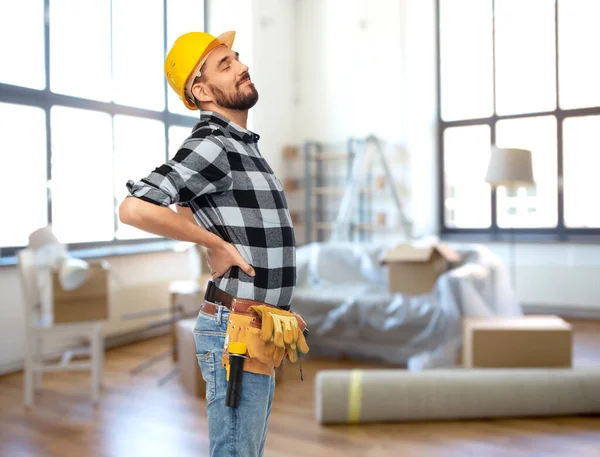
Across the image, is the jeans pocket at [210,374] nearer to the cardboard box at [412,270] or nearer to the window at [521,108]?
the cardboard box at [412,270]

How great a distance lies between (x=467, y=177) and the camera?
570 cm

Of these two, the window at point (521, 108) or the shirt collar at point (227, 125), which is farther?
the window at point (521, 108)

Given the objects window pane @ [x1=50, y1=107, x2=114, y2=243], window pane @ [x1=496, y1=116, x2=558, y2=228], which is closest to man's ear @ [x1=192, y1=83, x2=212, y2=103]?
window pane @ [x1=50, y1=107, x2=114, y2=243]

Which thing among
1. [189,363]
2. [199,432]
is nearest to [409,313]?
[189,363]

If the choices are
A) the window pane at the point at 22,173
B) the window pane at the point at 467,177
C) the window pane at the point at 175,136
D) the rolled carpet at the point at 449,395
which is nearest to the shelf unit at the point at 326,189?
the window pane at the point at 467,177

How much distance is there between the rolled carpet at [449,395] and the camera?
266 cm

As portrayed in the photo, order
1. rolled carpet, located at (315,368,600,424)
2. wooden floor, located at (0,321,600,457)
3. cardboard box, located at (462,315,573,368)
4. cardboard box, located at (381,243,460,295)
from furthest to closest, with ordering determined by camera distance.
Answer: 1. cardboard box, located at (381,243,460,295)
2. cardboard box, located at (462,315,573,368)
3. rolled carpet, located at (315,368,600,424)
4. wooden floor, located at (0,321,600,457)

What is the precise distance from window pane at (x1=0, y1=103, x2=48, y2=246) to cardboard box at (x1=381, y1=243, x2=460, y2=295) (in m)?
2.26

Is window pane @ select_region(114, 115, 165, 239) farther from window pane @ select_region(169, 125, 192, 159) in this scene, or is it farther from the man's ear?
the man's ear

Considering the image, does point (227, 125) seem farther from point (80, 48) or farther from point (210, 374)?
point (80, 48)

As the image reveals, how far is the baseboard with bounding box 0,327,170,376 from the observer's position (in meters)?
3.56

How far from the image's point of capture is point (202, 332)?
1178mm

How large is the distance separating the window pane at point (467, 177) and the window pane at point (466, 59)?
0.65ft

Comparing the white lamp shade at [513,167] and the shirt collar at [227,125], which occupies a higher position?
the white lamp shade at [513,167]
